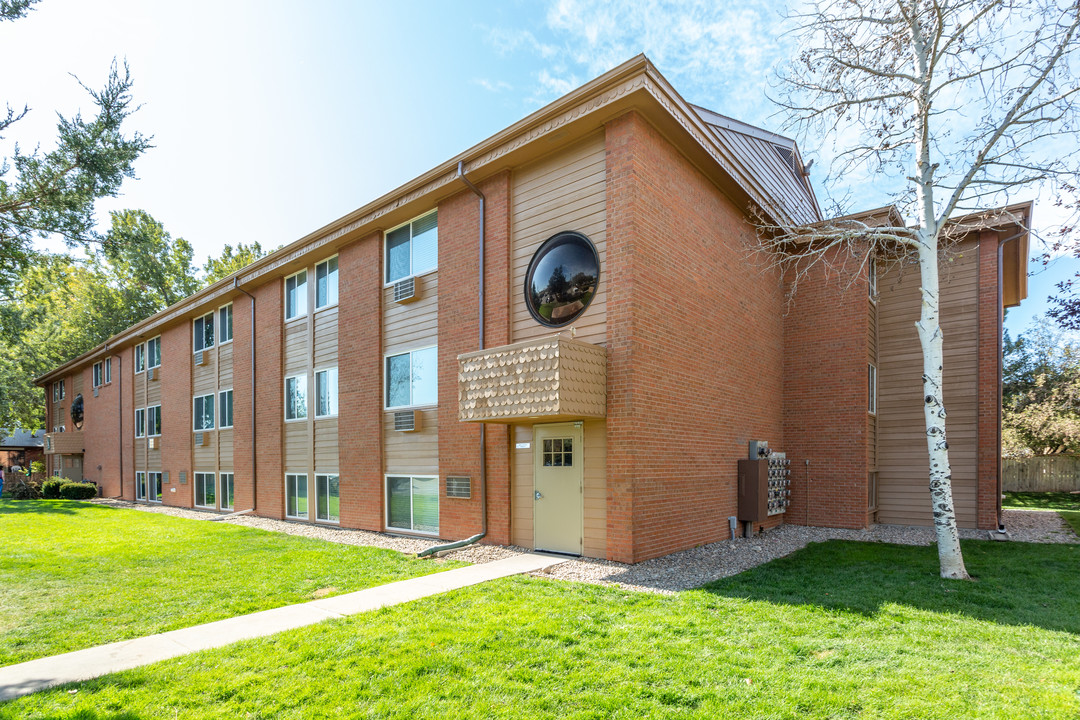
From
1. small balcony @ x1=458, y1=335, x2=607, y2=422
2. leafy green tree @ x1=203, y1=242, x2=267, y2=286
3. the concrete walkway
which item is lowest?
the concrete walkway

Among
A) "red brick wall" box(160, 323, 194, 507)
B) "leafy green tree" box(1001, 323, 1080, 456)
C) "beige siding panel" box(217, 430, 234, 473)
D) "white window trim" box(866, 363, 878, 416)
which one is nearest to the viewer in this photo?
"white window trim" box(866, 363, 878, 416)

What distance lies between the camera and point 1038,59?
26.3 ft

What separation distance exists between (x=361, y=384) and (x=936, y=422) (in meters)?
10.8

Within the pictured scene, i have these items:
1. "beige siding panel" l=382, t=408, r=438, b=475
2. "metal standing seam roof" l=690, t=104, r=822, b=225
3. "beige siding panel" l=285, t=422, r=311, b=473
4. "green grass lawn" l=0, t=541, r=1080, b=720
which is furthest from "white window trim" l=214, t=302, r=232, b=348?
"green grass lawn" l=0, t=541, r=1080, b=720

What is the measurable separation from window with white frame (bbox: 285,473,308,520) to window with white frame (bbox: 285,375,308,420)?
155 cm

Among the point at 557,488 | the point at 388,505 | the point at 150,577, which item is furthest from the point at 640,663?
the point at 388,505

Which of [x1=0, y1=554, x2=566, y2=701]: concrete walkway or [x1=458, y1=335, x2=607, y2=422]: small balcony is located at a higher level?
[x1=458, y1=335, x2=607, y2=422]: small balcony

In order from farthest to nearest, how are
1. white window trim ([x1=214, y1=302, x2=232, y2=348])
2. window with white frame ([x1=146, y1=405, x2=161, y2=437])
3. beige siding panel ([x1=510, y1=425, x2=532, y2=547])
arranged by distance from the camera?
window with white frame ([x1=146, y1=405, x2=161, y2=437]) → white window trim ([x1=214, y1=302, x2=232, y2=348]) → beige siding panel ([x1=510, y1=425, x2=532, y2=547])

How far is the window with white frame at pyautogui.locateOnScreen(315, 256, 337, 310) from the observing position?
49.5 feet

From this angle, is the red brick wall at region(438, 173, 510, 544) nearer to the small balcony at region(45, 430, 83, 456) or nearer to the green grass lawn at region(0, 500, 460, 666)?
the green grass lawn at region(0, 500, 460, 666)

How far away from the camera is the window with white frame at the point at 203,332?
66.3ft

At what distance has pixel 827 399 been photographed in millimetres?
13188

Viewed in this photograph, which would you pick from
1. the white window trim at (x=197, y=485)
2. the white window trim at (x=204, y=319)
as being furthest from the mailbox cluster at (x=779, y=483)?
the white window trim at (x=204, y=319)

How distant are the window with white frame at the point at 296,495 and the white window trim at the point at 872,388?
1358 centimetres
